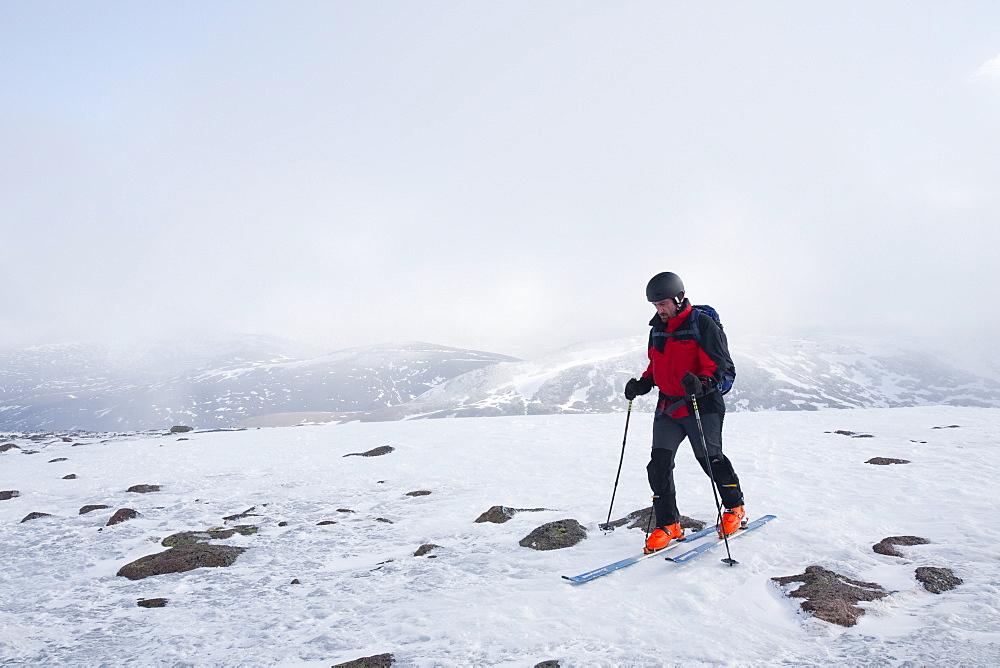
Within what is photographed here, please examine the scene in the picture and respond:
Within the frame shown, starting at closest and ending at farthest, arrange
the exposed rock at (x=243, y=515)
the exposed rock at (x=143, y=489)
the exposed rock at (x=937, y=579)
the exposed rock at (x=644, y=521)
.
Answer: the exposed rock at (x=937, y=579) < the exposed rock at (x=644, y=521) < the exposed rock at (x=243, y=515) < the exposed rock at (x=143, y=489)

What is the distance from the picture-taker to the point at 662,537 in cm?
721

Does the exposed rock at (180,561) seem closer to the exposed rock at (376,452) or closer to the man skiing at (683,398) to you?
the man skiing at (683,398)

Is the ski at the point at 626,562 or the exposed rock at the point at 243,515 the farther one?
the exposed rock at the point at 243,515

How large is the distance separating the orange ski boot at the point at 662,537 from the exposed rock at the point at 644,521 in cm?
64

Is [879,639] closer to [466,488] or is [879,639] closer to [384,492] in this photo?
[466,488]

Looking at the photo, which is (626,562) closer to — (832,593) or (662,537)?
(662,537)

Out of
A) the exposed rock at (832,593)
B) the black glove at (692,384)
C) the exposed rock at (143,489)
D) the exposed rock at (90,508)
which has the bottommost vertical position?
the exposed rock at (143,489)

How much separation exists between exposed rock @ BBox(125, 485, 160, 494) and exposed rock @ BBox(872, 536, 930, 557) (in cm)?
1648

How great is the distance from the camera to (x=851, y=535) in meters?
7.36

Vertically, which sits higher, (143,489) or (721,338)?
(721,338)

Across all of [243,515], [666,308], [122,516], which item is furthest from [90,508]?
[666,308]

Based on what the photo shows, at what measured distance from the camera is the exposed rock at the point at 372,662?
15.3 feet

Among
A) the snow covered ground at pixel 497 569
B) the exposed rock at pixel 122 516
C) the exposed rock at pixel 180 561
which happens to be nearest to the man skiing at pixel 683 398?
the snow covered ground at pixel 497 569

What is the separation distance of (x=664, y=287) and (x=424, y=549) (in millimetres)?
5789
